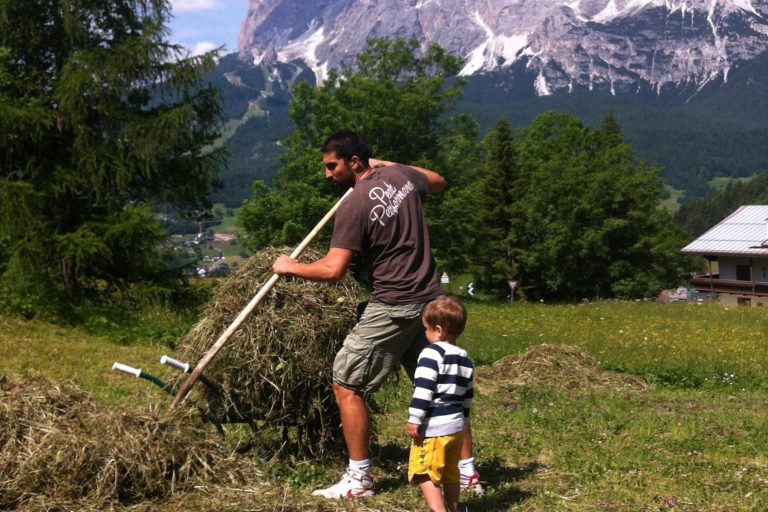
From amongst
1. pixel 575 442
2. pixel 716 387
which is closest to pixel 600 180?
pixel 716 387

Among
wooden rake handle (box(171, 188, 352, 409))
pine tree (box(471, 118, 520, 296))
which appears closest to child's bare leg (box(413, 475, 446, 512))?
wooden rake handle (box(171, 188, 352, 409))

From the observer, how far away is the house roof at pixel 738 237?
59.5 meters

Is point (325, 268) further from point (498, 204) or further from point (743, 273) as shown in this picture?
point (743, 273)

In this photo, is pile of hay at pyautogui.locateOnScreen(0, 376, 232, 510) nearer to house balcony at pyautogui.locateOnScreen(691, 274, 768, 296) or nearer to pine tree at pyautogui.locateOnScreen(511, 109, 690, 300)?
pine tree at pyautogui.locateOnScreen(511, 109, 690, 300)

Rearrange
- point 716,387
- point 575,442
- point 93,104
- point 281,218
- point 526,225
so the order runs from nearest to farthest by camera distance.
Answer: point 575,442
point 716,387
point 93,104
point 281,218
point 526,225

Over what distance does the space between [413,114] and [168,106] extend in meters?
26.6

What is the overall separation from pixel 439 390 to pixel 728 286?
200 feet

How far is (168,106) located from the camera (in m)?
19.2

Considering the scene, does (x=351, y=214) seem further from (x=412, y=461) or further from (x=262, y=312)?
(x=412, y=461)

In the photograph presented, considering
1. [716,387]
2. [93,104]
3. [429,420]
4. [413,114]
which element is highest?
[413,114]

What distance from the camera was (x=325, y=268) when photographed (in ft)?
17.6

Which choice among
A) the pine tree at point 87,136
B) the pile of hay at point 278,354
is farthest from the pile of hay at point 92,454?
the pine tree at point 87,136

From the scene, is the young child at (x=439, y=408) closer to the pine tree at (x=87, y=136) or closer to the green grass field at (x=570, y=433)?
the green grass field at (x=570, y=433)

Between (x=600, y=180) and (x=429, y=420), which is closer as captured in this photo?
(x=429, y=420)
